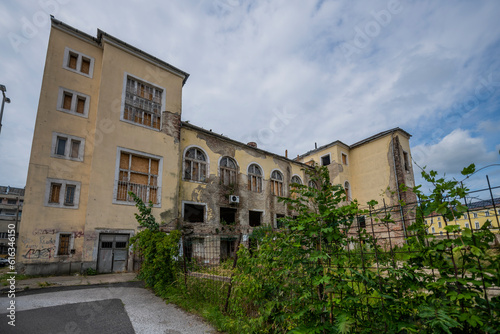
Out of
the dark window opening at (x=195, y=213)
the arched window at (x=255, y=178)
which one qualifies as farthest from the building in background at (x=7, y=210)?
the arched window at (x=255, y=178)

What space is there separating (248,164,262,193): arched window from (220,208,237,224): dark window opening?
215 centimetres

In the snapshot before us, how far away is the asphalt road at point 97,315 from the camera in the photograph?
4.26m

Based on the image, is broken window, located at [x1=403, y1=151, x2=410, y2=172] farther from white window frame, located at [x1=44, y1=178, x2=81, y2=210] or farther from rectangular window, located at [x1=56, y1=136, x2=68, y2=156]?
rectangular window, located at [x1=56, y1=136, x2=68, y2=156]

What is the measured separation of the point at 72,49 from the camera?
42.2 ft

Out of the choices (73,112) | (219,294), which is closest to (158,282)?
(219,294)

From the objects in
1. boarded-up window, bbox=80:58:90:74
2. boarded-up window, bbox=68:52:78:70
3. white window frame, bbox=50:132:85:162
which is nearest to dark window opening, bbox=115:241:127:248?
white window frame, bbox=50:132:85:162

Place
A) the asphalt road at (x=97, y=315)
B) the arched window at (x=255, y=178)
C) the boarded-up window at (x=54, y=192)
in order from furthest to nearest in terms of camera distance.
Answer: the arched window at (x=255, y=178)
the boarded-up window at (x=54, y=192)
the asphalt road at (x=97, y=315)

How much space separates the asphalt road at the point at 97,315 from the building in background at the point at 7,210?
36245 millimetres

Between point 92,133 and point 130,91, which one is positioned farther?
point 130,91

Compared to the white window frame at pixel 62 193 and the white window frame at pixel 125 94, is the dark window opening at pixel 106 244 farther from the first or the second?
the white window frame at pixel 125 94

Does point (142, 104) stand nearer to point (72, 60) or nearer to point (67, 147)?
point (72, 60)

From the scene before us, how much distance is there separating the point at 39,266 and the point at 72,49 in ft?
34.5

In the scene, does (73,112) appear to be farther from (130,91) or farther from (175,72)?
(175,72)

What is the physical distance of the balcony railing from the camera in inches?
480
